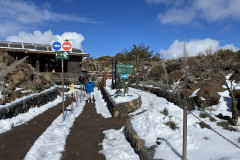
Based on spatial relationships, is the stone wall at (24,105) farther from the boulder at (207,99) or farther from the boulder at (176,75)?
the boulder at (176,75)

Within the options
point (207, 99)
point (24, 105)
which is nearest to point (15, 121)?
point (24, 105)

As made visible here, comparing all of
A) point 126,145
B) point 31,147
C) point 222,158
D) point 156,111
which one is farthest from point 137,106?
point 222,158

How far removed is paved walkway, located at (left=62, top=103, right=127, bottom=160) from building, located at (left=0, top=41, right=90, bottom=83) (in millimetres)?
17291

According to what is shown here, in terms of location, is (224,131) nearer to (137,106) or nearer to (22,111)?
(137,106)

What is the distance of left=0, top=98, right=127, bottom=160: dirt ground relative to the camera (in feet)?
13.2

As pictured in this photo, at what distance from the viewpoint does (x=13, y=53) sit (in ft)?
74.5

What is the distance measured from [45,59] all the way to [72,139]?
2360cm

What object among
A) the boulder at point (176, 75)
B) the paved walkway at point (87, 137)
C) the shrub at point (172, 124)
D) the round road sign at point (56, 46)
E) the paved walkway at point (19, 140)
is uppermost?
the round road sign at point (56, 46)

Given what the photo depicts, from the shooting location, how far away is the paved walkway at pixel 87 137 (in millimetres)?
4083

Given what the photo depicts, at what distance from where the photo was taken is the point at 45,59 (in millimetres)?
26344

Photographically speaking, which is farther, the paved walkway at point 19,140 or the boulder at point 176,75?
the boulder at point 176,75

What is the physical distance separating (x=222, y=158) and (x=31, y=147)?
12.6ft

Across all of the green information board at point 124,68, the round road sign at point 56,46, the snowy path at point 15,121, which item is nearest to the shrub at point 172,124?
the round road sign at point 56,46

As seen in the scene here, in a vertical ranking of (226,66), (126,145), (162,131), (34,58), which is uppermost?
(34,58)
